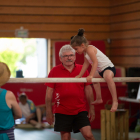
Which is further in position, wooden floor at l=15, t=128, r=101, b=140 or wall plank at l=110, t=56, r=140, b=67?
wall plank at l=110, t=56, r=140, b=67

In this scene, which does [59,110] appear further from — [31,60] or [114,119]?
[31,60]

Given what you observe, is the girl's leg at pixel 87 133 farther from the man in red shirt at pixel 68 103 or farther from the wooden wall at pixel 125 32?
the wooden wall at pixel 125 32

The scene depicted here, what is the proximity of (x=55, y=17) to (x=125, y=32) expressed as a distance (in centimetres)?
214

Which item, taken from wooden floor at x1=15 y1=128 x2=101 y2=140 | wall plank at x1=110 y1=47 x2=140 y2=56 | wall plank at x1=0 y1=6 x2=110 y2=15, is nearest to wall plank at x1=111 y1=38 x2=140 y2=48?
wall plank at x1=110 y1=47 x2=140 y2=56

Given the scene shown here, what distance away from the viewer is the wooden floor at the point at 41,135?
203 inches

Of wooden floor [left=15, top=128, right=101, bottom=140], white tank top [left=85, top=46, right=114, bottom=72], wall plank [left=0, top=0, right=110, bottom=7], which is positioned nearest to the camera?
white tank top [left=85, top=46, right=114, bottom=72]

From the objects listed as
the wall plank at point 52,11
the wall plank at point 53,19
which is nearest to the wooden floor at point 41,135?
the wall plank at point 53,19

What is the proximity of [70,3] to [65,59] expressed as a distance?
17.2ft

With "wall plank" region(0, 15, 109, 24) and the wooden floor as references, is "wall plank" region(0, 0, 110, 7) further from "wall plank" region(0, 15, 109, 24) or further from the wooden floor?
the wooden floor

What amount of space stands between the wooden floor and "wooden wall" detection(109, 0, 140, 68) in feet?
8.35

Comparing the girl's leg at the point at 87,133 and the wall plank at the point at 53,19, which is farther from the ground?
the wall plank at the point at 53,19

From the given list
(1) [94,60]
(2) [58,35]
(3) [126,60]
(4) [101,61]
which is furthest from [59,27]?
(1) [94,60]

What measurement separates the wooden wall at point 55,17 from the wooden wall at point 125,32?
34cm

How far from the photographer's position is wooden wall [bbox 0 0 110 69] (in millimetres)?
7879
